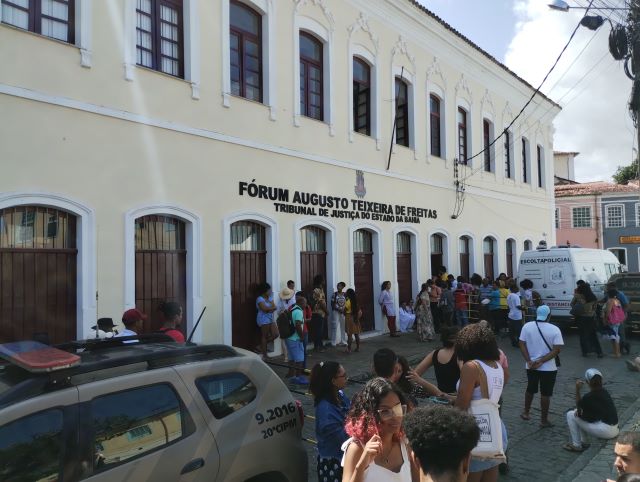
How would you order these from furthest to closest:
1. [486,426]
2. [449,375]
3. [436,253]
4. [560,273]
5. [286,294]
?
[436,253] < [560,273] < [286,294] < [449,375] < [486,426]

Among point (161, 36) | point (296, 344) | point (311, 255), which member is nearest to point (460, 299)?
point (311, 255)

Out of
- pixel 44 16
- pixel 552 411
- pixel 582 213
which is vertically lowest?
pixel 552 411

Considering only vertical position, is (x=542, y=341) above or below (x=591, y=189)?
below

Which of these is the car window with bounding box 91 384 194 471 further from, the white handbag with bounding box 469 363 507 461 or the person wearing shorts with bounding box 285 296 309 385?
the person wearing shorts with bounding box 285 296 309 385

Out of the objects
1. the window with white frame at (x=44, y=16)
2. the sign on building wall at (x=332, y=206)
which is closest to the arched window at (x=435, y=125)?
the sign on building wall at (x=332, y=206)

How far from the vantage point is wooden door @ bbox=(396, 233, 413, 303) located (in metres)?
15.3

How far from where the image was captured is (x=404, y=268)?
1548 centimetres

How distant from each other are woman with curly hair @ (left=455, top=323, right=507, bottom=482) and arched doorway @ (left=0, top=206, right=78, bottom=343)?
5.79m

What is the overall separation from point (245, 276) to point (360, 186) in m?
4.49

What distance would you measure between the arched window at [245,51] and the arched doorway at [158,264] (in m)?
3.29

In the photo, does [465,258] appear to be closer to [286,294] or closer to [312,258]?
[312,258]

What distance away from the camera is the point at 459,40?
1755 cm

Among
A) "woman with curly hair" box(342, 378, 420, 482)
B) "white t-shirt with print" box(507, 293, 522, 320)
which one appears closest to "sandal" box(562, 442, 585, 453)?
"woman with curly hair" box(342, 378, 420, 482)

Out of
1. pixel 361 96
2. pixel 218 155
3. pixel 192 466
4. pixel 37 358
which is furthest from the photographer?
pixel 361 96
